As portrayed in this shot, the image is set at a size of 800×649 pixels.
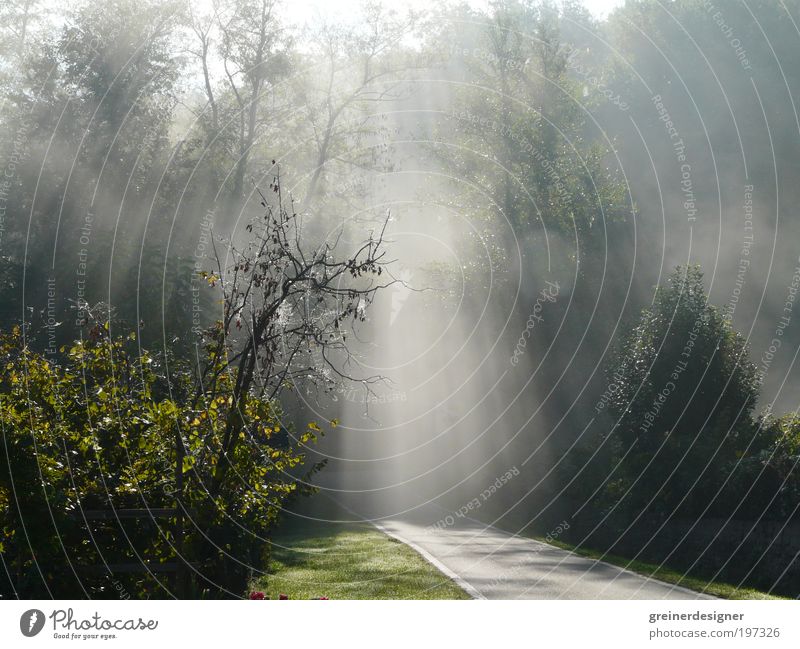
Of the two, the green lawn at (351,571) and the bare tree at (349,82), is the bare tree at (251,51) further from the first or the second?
the green lawn at (351,571)

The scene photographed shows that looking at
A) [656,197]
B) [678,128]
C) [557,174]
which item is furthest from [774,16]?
[557,174]

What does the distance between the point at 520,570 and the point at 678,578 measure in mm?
2737

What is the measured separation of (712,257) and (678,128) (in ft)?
32.1

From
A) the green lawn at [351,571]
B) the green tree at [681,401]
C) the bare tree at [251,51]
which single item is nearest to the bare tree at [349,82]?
the bare tree at [251,51]

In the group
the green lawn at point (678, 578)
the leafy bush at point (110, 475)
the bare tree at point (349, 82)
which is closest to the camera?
the leafy bush at point (110, 475)

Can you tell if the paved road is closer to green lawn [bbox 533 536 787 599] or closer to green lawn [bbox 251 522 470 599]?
green lawn [bbox 533 536 787 599]

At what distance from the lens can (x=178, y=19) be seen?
24.2m

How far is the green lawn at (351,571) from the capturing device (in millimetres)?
12242

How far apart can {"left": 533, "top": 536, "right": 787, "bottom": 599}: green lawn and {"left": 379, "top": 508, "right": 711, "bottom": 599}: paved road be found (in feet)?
1.00

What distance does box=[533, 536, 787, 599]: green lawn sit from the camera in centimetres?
1241

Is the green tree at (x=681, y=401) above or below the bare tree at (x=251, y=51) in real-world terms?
below

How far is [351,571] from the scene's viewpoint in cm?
1467

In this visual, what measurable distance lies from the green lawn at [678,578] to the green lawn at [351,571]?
364 centimetres

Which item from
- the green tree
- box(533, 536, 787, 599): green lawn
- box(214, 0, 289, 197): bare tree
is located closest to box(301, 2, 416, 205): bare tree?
box(214, 0, 289, 197): bare tree
